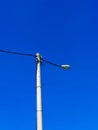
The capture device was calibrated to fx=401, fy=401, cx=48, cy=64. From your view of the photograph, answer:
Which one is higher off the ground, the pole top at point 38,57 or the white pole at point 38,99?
the pole top at point 38,57

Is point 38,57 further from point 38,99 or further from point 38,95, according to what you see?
point 38,99

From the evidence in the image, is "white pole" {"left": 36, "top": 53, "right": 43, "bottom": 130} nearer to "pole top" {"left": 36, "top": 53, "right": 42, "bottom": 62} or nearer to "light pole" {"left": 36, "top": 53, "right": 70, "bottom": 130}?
"light pole" {"left": 36, "top": 53, "right": 70, "bottom": 130}

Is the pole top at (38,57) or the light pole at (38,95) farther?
the pole top at (38,57)

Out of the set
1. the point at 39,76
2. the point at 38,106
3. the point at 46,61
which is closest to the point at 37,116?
the point at 38,106

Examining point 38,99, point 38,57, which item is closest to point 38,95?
point 38,99

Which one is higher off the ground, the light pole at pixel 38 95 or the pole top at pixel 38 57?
the pole top at pixel 38 57

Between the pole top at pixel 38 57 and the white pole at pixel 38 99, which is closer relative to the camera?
the white pole at pixel 38 99

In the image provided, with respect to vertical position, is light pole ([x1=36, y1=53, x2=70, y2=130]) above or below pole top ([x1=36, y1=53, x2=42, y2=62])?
below

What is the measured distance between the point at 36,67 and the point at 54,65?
1401mm

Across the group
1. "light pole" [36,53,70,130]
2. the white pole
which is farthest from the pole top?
the white pole

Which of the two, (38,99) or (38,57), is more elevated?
(38,57)

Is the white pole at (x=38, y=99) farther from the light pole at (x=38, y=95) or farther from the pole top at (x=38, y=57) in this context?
the pole top at (x=38, y=57)

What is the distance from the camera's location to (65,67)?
61.6 feet

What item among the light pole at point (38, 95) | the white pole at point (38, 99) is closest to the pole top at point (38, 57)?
the light pole at point (38, 95)
